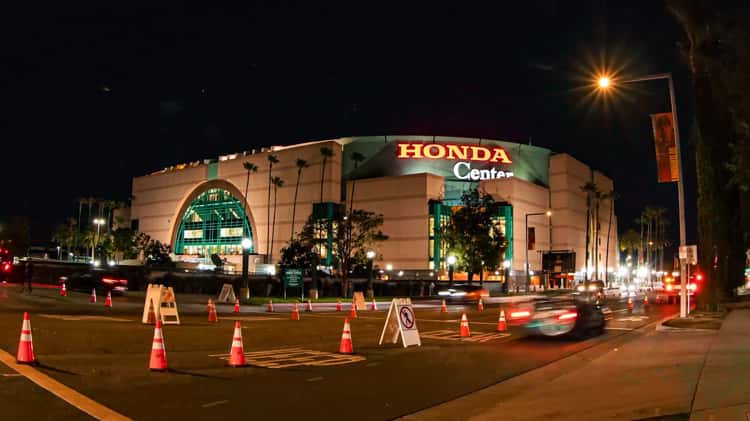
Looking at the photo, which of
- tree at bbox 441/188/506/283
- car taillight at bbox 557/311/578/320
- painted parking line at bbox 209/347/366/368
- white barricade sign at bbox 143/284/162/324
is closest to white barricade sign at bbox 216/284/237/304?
white barricade sign at bbox 143/284/162/324

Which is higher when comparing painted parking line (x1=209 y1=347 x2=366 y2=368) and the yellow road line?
A: the yellow road line

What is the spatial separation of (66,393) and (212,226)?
11651cm

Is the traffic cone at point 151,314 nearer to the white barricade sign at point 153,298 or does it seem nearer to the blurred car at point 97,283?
the white barricade sign at point 153,298

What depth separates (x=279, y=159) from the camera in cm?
10875

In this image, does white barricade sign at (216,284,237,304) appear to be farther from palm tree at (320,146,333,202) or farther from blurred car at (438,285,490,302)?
palm tree at (320,146,333,202)

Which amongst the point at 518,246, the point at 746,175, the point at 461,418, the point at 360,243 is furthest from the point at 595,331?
the point at 518,246

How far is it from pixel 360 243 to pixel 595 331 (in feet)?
129

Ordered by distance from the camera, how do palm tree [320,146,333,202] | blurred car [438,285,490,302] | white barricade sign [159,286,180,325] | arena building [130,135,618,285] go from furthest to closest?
1. palm tree [320,146,333,202]
2. arena building [130,135,618,285]
3. blurred car [438,285,490,302]
4. white barricade sign [159,286,180,325]

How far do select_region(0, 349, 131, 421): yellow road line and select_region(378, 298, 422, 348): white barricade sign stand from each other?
→ 805 cm

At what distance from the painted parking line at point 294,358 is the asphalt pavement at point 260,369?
2 centimetres

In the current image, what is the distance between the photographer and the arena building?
9144cm

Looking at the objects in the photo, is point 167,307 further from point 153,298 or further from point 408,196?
point 408,196

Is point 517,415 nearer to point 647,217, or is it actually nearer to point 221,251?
point 221,251

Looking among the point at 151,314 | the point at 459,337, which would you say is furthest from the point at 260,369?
the point at 151,314
